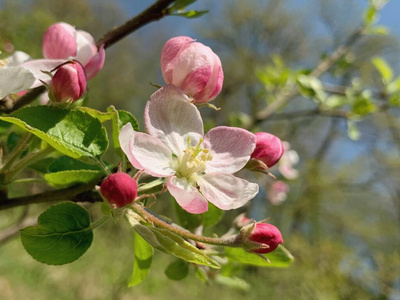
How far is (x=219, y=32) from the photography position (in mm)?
10453

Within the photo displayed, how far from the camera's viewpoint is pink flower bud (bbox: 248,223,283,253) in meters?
0.44

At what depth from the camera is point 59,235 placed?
1.47 feet

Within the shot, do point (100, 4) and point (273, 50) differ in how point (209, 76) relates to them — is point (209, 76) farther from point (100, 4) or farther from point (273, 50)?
point (273, 50)

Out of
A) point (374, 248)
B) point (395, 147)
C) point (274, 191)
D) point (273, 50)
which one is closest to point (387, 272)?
point (274, 191)

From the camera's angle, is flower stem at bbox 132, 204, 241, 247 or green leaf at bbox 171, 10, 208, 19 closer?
flower stem at bbox 132, 204, 241, 247

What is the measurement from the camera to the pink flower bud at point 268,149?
1.62 feet

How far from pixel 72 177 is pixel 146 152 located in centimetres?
10

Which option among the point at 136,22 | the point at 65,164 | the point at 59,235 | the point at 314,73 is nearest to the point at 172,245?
the point at 59,235

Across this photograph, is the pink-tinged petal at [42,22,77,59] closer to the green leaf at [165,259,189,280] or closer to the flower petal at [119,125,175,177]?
the flower petal at [119,125,175,177]

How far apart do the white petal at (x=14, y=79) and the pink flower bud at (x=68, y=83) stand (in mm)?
31

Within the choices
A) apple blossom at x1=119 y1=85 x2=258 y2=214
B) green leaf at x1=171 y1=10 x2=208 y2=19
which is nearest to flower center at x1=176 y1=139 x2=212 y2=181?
apple blossom at x1=119 y1=85 x2=258 y2=214

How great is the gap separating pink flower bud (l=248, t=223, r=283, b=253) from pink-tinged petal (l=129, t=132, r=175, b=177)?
111mm

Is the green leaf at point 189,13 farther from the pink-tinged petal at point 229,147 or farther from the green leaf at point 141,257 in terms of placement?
the green leaf at point 141,257

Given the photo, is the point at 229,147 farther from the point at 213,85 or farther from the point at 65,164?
the point at 65,164
